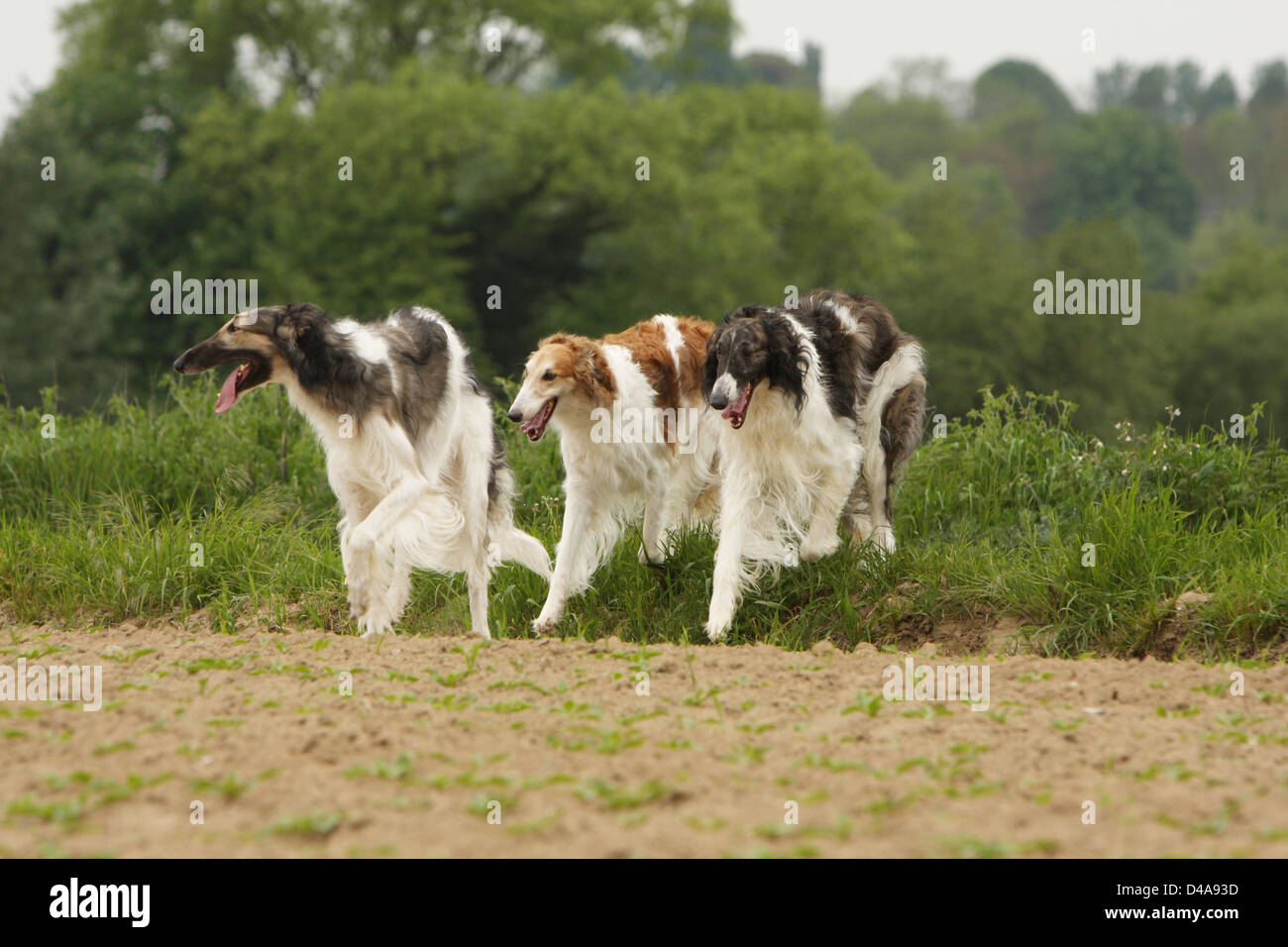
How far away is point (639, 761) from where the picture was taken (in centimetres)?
453

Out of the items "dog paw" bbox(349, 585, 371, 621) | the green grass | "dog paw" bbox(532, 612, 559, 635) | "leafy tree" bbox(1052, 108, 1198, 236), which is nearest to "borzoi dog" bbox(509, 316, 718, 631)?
"dog paw" bbox(532, 612, 559, 635)

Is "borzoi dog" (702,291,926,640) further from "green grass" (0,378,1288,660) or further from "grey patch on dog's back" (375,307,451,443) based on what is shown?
"grey patch on dog's back" (375,307,451,443)

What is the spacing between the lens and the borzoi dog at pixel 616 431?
8047mm

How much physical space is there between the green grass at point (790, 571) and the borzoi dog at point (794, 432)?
0.37 meters

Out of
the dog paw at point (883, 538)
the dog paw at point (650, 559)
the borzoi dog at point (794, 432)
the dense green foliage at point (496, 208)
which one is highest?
the dense green foliage at point (496, 208)

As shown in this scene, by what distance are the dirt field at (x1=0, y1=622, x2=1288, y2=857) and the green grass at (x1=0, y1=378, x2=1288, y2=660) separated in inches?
62.3

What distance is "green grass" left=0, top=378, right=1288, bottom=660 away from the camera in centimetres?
788

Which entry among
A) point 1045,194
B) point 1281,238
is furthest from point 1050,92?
point 1281,238

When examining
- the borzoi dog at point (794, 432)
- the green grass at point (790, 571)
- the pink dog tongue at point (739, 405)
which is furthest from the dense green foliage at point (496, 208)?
the pink dog tongue at point (739, 405)

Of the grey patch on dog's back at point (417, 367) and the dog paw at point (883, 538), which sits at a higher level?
the grey patch on dog's back at point (417, 367)

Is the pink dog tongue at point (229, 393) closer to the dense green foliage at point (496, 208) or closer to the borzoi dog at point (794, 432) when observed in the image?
the borzoi dog at point (794, 432)

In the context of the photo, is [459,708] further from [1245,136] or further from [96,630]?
[1245,136]

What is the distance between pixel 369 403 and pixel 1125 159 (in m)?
78.6

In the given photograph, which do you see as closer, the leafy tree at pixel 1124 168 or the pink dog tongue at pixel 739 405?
the pink dog tongue at pixel 739 405
